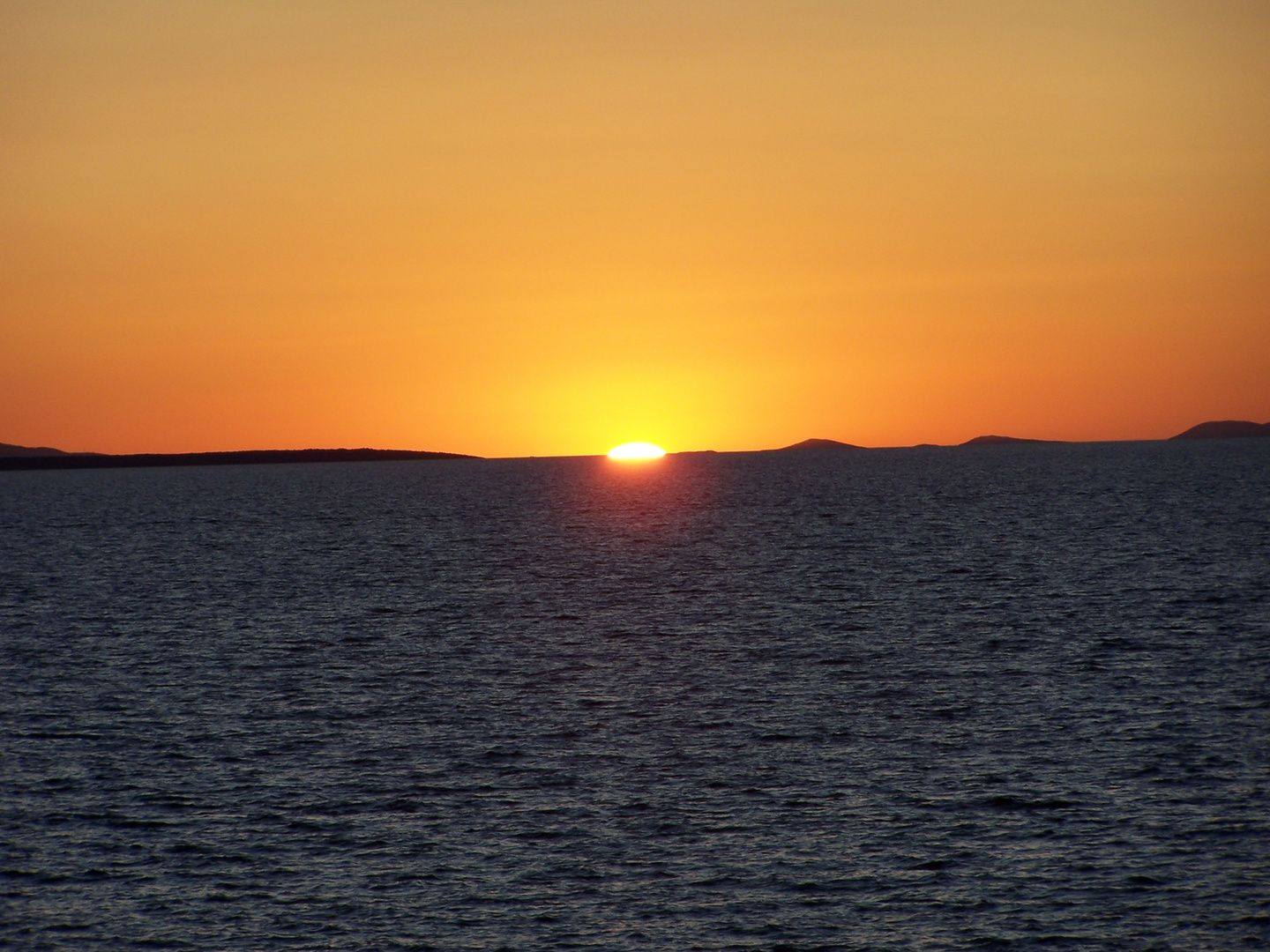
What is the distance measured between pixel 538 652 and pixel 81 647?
71.3ft

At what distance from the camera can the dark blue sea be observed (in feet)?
84.9

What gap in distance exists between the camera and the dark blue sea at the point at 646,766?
25875 mm

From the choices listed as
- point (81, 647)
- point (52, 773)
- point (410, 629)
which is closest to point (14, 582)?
point (81, 647)

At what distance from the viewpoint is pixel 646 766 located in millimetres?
36438

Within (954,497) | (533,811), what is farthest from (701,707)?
(954,497)

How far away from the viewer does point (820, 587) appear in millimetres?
80250

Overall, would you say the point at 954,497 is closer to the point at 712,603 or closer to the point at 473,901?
the point at 712,603

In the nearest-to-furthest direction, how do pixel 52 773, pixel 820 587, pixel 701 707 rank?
1. pixel 52 773
2. pixel 701 707
3. pixel 820 587

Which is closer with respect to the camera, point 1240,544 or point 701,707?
point 701,707

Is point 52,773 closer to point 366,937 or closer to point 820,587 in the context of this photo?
point 366,937

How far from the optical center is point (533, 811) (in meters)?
32.4

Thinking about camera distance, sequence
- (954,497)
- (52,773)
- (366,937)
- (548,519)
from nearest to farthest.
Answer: (366,937) → (52,773) → (548,519) → (954,497)

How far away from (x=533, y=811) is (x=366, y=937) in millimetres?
8000

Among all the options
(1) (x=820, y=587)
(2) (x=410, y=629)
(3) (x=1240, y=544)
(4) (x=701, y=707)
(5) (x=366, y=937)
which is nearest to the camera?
(5) (x=366, y=937)
